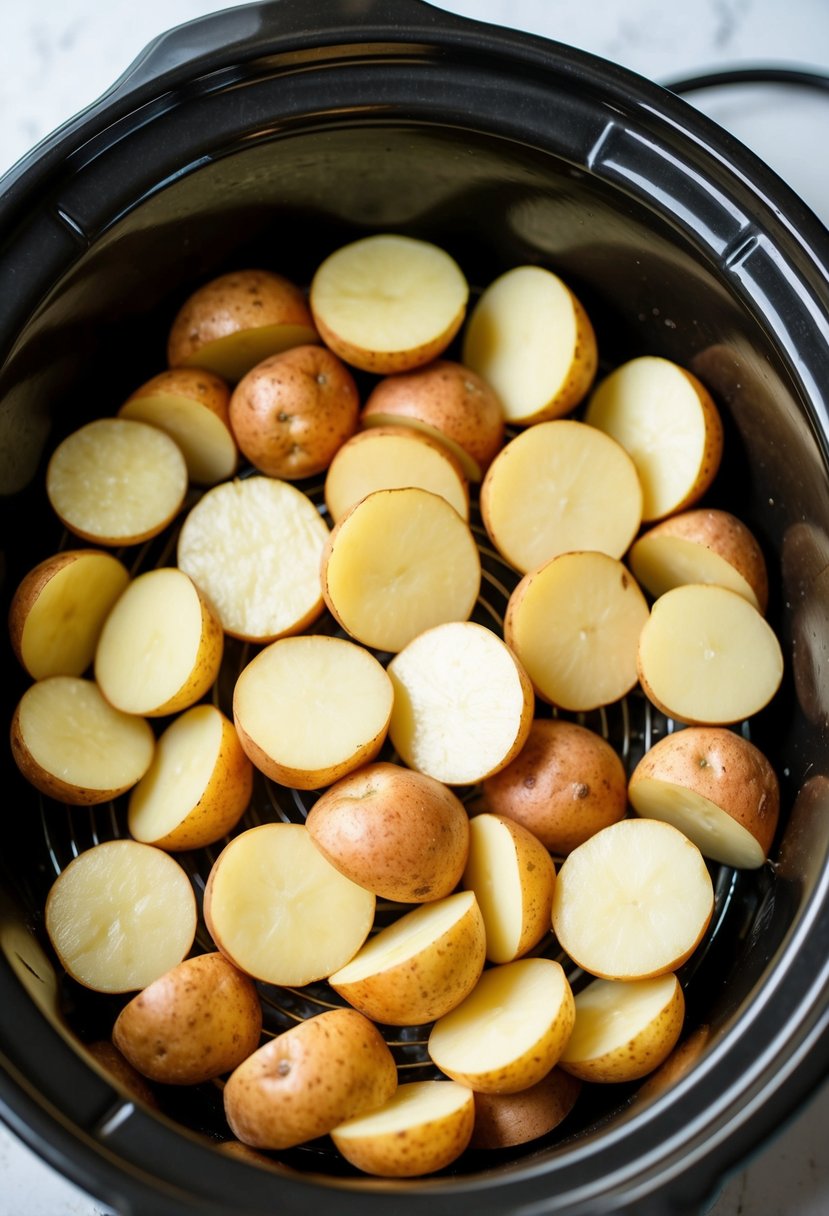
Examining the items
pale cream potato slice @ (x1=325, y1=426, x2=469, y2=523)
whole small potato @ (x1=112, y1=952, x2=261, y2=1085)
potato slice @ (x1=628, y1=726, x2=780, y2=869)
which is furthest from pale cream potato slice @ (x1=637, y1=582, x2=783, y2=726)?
whole small potato @ (x1=112, y1=952, x2=261, y2=1085)

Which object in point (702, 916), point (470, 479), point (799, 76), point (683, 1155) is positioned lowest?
point (683, 1155)

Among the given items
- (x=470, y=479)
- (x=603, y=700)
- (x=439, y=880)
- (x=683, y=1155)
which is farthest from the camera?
(x=470, y=479)

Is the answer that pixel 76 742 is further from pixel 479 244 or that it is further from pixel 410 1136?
pixel 479 244

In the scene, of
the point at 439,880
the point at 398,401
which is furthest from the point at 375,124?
the point at 439,880

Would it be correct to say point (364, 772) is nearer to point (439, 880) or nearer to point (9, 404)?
point (439, 880)

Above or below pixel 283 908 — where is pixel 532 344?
above

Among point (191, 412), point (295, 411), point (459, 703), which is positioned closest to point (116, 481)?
point (191, 412)

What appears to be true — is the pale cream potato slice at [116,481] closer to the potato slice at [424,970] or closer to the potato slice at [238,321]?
the potato slice at [238,321]
